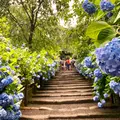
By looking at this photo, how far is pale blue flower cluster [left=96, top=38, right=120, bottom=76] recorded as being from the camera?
1012 mm

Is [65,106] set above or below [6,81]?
below

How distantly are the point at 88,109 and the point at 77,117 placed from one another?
2.10 ft

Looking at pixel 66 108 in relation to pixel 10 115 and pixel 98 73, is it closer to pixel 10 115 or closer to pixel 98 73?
pixel 98 73

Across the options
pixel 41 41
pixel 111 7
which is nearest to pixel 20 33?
pixel 41 41

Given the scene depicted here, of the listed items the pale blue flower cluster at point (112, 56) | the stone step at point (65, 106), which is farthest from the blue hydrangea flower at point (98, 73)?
the pale blue flower cluster at point (112, 56)

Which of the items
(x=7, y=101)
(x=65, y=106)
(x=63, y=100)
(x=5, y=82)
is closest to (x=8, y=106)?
(x=7, y=101)

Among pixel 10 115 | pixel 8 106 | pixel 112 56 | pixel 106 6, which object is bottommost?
pixel 10 115

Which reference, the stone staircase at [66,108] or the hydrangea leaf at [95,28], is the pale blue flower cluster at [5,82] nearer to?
the stone staircase at [66,108]

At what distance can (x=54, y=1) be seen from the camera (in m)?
14.7

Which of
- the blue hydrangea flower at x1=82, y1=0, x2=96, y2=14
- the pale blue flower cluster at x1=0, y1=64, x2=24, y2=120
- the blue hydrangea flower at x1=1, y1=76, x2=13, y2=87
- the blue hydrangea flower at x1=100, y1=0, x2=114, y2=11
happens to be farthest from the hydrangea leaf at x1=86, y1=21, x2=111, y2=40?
the blue hydrangea flower at x1=1, y1=76, x2=13, y2=87

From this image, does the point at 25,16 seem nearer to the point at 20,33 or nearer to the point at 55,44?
the point at 20,33

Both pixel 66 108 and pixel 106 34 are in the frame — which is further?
pixel 66 108

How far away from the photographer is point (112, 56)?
3.32ft

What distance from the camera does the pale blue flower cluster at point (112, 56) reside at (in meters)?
1.01
